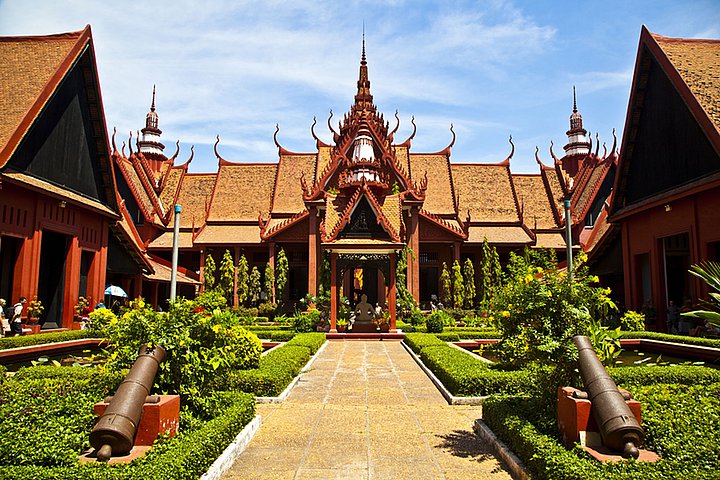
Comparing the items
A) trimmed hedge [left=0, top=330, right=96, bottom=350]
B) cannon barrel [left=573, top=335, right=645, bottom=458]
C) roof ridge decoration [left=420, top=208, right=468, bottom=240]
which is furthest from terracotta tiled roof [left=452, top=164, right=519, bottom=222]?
cannon barrel [left=573, top=335, right=645, bottom=458]

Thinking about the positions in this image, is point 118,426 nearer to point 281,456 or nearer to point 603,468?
point 281,456

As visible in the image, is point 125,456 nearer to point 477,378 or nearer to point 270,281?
point 477,378

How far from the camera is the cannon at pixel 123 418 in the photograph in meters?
4.02

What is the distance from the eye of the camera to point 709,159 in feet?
46.4

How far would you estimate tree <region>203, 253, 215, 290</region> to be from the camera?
25.8 metres

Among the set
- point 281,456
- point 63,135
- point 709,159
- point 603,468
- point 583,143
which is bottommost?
point 281,456

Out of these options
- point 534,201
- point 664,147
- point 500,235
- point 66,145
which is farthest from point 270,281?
point 664,147

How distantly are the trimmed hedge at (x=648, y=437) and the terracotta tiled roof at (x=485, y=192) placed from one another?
2358 centimetres

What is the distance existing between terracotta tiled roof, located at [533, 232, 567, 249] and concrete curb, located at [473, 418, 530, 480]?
23.7 meters

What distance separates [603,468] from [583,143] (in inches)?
1537

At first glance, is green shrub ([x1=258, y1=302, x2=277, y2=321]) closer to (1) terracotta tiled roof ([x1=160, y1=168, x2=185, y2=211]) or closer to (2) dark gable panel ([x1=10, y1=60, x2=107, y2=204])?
(2) dark gable panel ([x1=10, y1=60, x2=107, y2=204])

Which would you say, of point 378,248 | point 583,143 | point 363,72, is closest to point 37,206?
point 378,248

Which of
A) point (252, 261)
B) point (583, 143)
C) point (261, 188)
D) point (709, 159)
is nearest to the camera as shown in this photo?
point (709, 159)

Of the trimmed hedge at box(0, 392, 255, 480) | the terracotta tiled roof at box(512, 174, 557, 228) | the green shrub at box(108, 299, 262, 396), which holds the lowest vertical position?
the trimmed hedge at box(0, 392, 255, 480)
